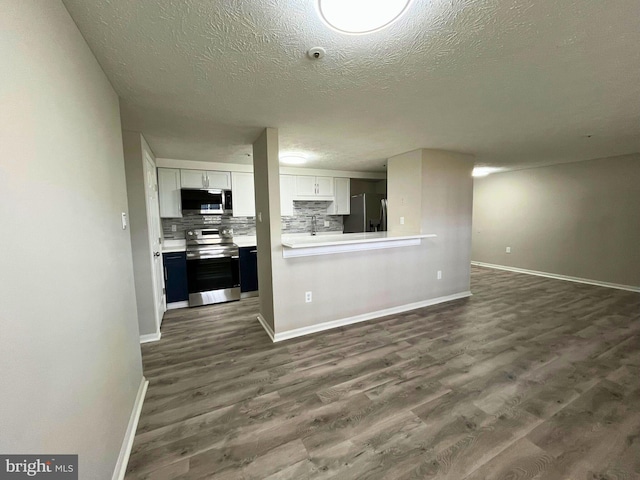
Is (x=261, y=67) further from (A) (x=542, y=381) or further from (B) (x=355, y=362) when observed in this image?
(A) (x=542, y=381)

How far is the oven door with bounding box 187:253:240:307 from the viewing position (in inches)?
152

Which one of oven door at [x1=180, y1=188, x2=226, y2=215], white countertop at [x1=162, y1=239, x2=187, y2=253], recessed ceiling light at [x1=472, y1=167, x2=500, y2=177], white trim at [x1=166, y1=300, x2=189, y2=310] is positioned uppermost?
recessed ceiling light at [x1=472, y1=167, x2=500, y2=177]

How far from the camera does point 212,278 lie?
13.1ft

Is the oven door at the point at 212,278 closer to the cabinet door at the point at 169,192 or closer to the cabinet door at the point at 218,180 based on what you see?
the cabinet door at the point at 169,192

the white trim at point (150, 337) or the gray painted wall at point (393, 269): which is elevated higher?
the gray painted wall at point (393, 269)

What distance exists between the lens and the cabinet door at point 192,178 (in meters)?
3.97

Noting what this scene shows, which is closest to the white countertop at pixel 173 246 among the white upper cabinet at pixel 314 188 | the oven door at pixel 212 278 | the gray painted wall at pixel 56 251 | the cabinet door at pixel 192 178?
the oven door at pixel 212 278

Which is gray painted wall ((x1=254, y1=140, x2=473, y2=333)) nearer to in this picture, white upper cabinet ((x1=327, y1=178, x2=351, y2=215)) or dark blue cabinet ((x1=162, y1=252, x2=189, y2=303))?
white upper cabinet ((x1=327, y1=178, x2=351, y2=215))

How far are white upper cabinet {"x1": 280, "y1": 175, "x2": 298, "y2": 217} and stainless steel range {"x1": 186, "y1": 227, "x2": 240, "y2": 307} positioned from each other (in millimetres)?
1103

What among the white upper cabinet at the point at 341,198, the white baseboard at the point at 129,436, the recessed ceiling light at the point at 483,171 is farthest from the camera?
the recessed ceiling light at the point at 483,171

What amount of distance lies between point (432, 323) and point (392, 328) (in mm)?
531

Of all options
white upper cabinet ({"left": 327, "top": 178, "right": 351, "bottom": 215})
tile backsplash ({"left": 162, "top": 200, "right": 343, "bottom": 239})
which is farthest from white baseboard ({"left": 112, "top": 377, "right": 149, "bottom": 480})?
white upper cabinet ({"left": 327, "top": 178, "right": 351, "bottom": 215})

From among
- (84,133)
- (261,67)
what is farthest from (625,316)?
(84,133)

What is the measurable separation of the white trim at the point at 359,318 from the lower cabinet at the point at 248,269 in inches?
48.4
